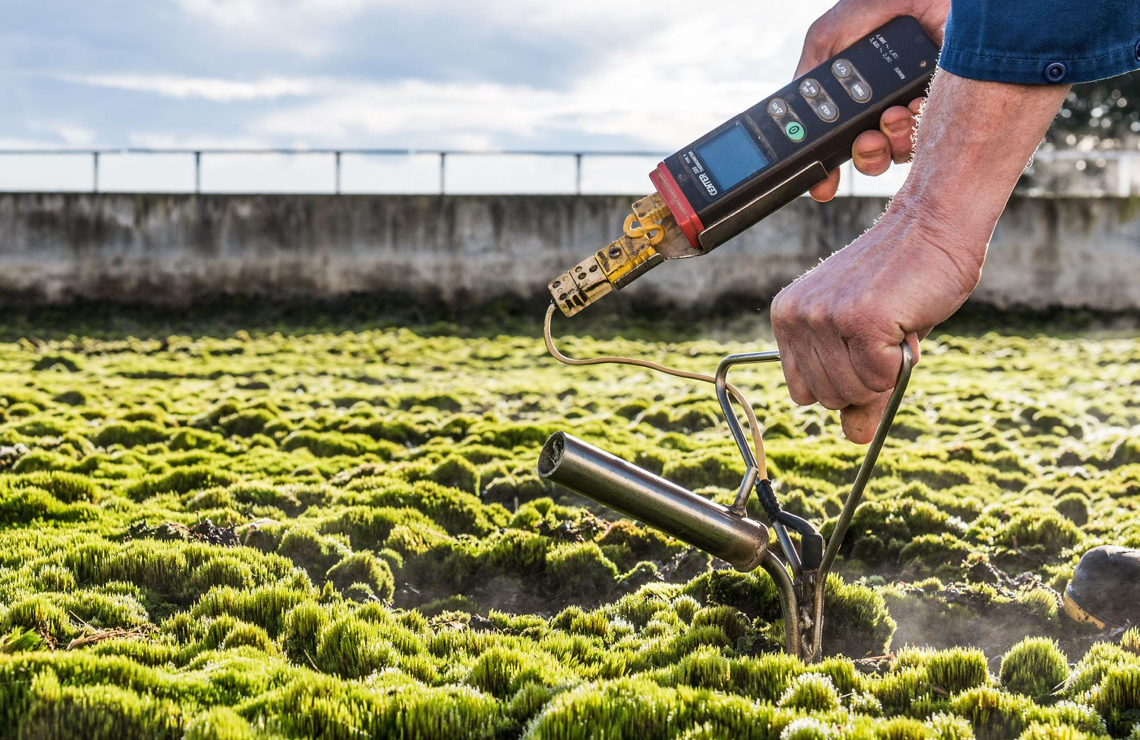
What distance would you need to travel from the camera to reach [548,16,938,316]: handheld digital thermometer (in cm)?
231

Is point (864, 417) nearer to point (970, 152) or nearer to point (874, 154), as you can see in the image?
point (970, 152)

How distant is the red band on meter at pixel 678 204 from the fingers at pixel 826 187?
39 cm

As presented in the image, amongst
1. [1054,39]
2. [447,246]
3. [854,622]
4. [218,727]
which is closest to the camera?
[1054,39]

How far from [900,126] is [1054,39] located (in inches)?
38.8

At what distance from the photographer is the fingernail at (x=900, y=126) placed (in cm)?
243

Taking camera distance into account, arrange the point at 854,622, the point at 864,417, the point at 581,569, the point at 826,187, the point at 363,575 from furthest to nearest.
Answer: the point at 581,569 < the point at 363,575 < the point at 854,622 < the point at 826,187 < the point at 864,417

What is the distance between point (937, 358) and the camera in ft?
37.7

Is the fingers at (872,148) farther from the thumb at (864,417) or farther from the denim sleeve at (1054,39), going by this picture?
the denim sleeve at (1054,39)

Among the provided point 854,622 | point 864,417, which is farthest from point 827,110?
point 854,622

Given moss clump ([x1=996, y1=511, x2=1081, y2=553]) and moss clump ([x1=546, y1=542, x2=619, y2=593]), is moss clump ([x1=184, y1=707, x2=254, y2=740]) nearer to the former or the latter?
moss clump ([x1=546, y1=542, x2=619, y2=593])

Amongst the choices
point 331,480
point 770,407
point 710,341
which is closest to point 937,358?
point 710,341

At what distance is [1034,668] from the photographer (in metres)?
2.68

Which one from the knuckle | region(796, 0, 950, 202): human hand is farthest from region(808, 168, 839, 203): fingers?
the knuckle

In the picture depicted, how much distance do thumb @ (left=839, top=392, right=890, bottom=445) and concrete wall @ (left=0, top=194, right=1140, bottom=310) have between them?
13.6 metres
